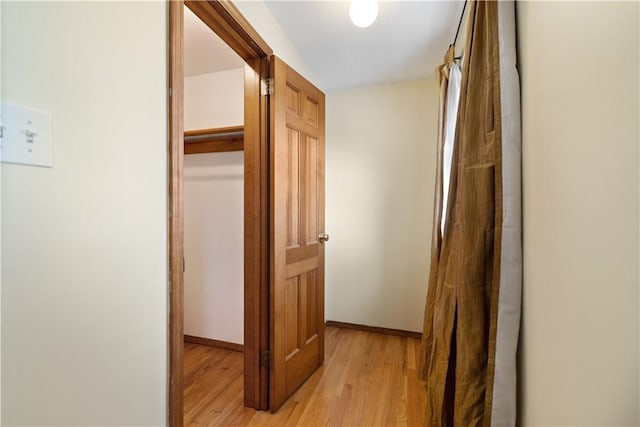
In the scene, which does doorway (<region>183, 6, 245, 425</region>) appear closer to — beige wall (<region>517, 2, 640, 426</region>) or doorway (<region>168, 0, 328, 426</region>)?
doorway (<region>168, 0, 328, 426</region>)

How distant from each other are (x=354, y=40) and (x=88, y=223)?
1965 millimetres

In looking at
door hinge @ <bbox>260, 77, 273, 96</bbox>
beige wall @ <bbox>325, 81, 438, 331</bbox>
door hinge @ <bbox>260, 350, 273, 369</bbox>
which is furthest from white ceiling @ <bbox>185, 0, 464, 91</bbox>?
door hinge @ <bbox>260, 350, 273, 369</bbox>

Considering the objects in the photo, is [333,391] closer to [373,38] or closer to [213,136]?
[213,136]

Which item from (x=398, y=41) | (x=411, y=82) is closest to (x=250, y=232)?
(x=398, y=41)

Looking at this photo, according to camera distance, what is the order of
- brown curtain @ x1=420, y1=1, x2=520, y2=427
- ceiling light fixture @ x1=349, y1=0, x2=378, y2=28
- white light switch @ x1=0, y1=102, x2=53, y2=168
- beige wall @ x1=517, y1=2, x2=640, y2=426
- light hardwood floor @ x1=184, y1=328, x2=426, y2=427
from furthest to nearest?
light hardwood floor @ x1=184, y1=328, x2=426, y2=427 < ceiling light fixture @ x1=349, y1=0, x2=378, y2=28 < brown curtain @ x1=420, y1=1, x2=520, y2=427 < white light switch @ x1=0, y1=102, x2=53, y2=168 < beige wall @ x1=517, y1=2, x2=640, y2=426

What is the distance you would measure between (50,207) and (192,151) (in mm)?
1882

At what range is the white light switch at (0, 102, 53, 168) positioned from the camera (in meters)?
0.59

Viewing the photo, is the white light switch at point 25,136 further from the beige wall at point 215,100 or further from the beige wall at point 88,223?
the beige wall at point 215,100

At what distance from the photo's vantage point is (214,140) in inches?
92.6

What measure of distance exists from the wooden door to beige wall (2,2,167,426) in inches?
29.2

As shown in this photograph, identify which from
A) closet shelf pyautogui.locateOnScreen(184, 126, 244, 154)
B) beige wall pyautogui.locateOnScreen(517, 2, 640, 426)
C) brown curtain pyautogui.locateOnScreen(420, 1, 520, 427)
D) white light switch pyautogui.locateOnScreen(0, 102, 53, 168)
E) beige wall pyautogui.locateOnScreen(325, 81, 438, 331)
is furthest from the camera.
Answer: beige wall pyautogui.locateOnScreen(325, 81, 438, 331)

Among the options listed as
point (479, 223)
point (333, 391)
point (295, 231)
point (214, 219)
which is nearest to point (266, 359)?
point (333, 391)

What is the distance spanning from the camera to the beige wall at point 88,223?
2.04 feet

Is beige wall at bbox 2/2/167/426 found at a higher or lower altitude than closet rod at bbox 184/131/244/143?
lower
